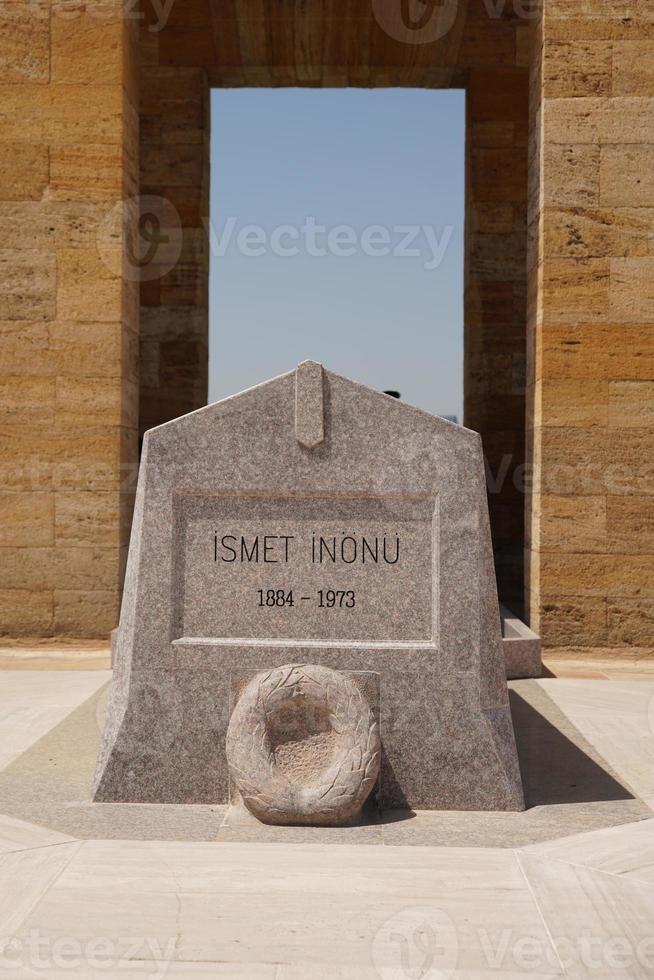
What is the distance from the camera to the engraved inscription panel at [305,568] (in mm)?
4312

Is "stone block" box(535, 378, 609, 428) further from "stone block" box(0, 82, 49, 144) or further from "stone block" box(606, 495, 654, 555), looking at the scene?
"stone block" box(0, 82, 49, 144)

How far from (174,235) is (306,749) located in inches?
331

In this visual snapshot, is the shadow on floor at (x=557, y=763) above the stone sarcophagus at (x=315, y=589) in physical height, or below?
below

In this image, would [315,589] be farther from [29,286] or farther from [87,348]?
[29,286]

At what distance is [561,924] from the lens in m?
3.03

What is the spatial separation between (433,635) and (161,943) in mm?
1779

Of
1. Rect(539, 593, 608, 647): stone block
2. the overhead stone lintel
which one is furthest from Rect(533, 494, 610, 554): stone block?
the overhead stone lintel

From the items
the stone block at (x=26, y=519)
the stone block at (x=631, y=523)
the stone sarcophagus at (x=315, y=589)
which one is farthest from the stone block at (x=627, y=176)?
the stone block at (x=26, y=519)

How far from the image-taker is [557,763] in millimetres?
4918

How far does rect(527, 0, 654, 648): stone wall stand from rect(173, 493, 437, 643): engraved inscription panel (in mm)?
3599

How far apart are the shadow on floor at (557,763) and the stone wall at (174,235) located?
639 centimetres

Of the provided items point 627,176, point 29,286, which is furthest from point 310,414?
point 627,176

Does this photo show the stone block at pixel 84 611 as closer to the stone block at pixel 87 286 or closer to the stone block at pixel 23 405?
the stone block at pixel 23 405

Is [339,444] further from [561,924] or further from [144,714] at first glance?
[561,924]
